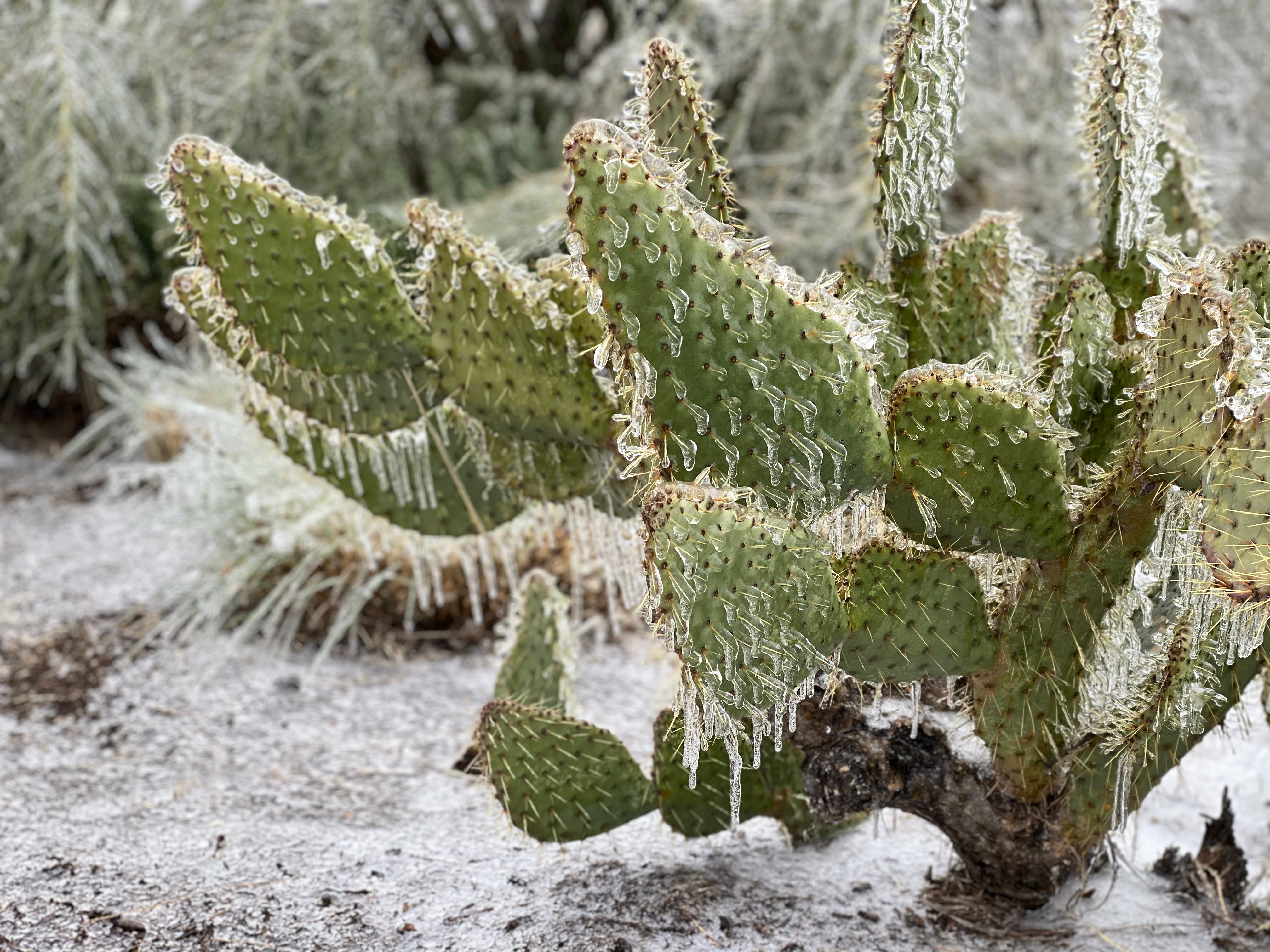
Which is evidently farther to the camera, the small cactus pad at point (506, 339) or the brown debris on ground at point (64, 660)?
the brown debris on ground at point (64, 660)

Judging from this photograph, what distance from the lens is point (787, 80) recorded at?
4391 millimetres

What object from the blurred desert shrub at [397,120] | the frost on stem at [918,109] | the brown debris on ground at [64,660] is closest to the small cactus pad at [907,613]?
the frost on stem at [918,109]

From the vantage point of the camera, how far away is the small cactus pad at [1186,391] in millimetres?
902

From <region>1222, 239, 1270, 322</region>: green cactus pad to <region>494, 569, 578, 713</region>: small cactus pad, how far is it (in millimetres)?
866

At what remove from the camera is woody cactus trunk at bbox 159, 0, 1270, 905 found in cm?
91

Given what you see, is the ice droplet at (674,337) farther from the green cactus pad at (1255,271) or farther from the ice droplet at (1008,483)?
the green cactus pad at (1255,271)

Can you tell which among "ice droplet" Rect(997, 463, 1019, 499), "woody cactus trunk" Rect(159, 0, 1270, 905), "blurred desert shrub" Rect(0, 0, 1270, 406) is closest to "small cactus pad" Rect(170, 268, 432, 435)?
"woody cactus trunk" Rect(159, 0, 1270, 905)

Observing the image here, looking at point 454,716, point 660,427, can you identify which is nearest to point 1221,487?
point 660,427

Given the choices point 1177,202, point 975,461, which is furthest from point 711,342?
point 1177,202

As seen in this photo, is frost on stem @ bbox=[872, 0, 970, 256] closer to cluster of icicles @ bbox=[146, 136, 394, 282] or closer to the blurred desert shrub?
cluster of icicles @ bbox=[146, 136, 394, 282]

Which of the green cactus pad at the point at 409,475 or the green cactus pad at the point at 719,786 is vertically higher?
the green cactus pad at the point at 409,475

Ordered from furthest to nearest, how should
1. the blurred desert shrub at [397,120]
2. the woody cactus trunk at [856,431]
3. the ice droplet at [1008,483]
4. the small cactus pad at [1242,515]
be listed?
A: the blurred desert shrub at [397,120]
the ice droplet at [1008,483]
the woody cactus trunk at [856,431]
the small cactus pad at [1242,515]

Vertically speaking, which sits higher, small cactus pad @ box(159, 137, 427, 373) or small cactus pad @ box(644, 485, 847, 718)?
small cactus pad @ box(159, 137, 427, 373)

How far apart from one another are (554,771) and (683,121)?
0.70 meters
